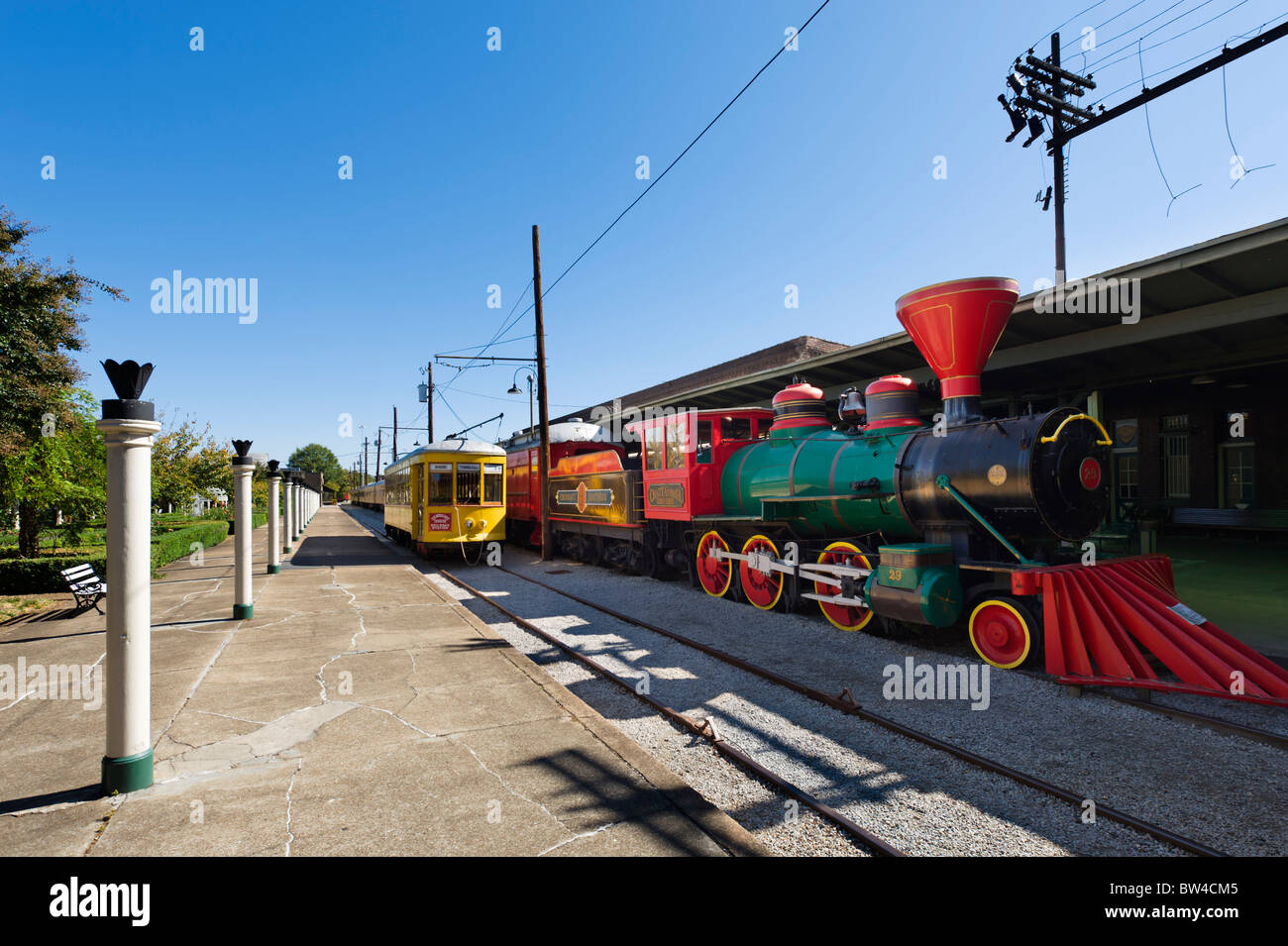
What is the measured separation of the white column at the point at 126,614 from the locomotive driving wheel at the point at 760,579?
734 centimetres

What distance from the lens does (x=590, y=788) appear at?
3.68 m

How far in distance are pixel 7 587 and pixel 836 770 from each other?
13619mm

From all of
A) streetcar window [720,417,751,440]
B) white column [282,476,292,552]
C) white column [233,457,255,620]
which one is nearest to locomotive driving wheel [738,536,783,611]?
streetcar window [720,417,751,440]

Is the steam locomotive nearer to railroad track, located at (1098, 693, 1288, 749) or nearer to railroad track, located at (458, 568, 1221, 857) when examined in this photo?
railroad track, located at (1098, 693, 1288, 749)

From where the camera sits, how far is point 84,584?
9156mm

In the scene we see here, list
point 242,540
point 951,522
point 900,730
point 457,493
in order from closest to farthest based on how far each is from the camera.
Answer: point 900,730
point 951,522
point 242,540
point 457,493

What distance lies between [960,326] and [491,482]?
475 inches

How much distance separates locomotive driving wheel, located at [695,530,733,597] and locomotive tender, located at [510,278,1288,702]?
3cm

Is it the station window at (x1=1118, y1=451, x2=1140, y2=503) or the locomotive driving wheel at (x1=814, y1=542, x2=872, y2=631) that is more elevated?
the station window at (x1=1118, y1=451, x2=1140, y2=503)

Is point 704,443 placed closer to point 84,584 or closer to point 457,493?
point 457,493

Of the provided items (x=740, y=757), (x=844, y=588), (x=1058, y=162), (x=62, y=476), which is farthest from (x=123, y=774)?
(x=1058, y=162)

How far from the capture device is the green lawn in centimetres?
720
